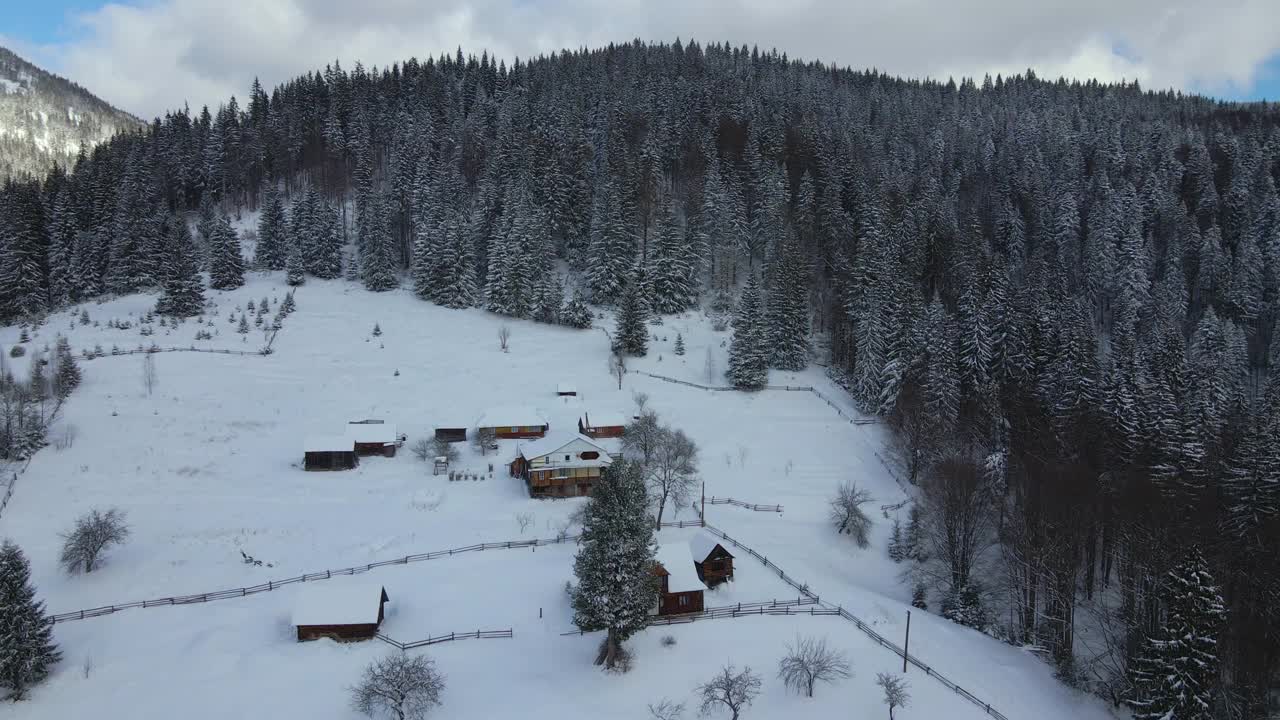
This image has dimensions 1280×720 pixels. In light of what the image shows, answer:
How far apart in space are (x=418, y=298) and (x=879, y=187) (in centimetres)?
5584

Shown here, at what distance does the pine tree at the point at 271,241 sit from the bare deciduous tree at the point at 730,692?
77.5 m

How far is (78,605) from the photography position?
33250 millimetres

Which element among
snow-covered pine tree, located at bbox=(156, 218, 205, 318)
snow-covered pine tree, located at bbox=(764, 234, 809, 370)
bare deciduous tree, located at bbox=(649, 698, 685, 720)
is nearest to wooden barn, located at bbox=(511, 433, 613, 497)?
bare deciduous tree, located at bbox=(649, 698, 685, 720)

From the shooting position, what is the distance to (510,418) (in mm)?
53719

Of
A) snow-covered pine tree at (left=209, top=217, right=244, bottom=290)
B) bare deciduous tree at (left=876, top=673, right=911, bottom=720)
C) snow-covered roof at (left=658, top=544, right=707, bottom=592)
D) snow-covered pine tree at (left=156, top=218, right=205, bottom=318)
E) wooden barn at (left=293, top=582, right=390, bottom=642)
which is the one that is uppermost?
snow-covered pine tree at (left=209, top=217, right=244, bottom=290)

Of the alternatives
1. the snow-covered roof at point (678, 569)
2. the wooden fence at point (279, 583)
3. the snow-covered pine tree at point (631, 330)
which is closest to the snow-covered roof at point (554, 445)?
the wooden fence at point (279, 583)

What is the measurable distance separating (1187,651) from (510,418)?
41.1 metres

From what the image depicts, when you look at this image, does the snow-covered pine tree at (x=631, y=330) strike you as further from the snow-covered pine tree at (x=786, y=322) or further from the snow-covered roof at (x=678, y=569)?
the snow-covered roof at (x=678, y=569)

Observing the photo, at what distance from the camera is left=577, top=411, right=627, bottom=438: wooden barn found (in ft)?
177

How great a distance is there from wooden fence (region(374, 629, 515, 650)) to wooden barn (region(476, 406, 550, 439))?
2196 cm

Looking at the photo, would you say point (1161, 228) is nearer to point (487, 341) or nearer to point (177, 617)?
point (487, 341)

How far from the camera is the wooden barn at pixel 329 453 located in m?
47.7

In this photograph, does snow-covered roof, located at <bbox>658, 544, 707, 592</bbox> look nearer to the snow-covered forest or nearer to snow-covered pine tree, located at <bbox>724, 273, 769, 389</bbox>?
the snow-covered forest

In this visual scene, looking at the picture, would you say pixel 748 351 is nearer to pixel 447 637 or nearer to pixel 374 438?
pixel 374 438
